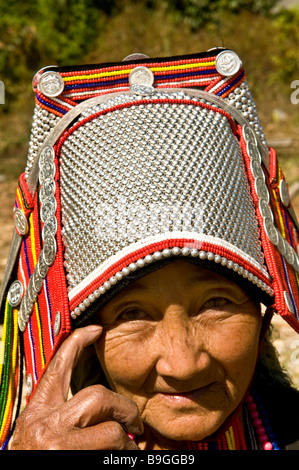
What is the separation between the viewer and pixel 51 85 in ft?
7.00

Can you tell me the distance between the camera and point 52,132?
2145 millimetres

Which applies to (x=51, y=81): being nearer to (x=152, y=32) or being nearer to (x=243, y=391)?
(x=243, y=391)

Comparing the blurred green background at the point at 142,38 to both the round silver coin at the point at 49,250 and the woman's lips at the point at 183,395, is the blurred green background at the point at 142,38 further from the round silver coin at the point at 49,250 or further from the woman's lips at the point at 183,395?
the woman's lips at the point at 183,395

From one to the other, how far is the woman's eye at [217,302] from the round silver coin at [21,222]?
2.44ft

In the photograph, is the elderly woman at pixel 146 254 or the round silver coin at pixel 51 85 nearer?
the elderly woman at pixel 146 254

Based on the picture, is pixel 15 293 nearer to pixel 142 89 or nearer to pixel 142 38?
pixel 142 89

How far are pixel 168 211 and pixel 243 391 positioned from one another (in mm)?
731

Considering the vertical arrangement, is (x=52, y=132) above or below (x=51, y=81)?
below

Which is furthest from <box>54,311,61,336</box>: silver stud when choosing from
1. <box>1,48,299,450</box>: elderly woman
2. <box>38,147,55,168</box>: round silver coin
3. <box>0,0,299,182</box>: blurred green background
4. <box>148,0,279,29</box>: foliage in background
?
<box>148,0,279,29</box>: foliage in background

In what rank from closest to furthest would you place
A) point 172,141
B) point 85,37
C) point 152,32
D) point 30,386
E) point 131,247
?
1. point 131,247
2. point 172,141
3. point 30,386
4. point 152,32
5. point 85,37

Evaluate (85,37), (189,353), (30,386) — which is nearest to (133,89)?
(189,353)

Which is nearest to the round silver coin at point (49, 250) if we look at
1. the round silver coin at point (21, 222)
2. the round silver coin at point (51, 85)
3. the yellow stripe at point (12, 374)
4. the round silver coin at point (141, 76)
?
the round silver coin at point (21, 222)

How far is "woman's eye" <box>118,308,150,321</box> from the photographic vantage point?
6.37 feet

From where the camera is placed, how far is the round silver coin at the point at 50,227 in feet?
6.61
